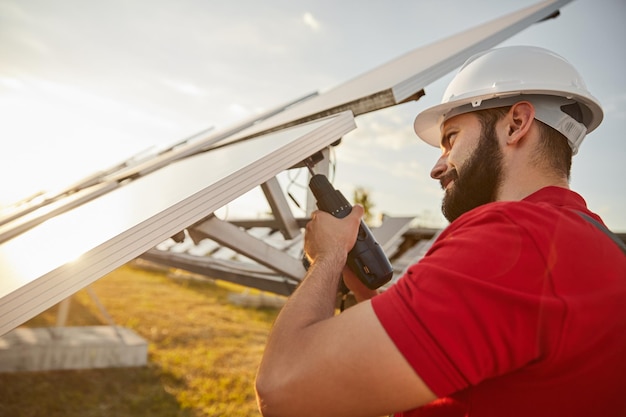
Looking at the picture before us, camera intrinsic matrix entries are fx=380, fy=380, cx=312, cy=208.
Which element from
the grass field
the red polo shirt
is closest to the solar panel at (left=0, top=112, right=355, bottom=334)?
the red polo shirt

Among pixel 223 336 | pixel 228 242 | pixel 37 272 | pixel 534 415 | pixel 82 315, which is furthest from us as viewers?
pixel 82 315

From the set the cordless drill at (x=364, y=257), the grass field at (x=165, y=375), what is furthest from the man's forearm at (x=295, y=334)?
the grass field at (x=165, y=375)

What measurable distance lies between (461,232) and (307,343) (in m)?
0.45

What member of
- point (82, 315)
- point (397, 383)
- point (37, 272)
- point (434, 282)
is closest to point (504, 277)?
point (434, 282)

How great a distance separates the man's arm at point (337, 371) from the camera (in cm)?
80

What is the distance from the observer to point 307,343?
2.85 ft

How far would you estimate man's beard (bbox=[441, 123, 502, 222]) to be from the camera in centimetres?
126

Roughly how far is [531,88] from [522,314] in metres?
0.89

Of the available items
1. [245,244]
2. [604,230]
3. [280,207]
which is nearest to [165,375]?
[245,244]

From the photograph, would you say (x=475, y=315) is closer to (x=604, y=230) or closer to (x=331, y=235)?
(x=604, y=230)

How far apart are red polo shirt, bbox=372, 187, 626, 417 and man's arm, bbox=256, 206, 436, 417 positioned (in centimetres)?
4

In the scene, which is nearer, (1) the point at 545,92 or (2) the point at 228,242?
(1) the point at 545,92

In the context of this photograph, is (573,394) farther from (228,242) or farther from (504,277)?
(228,242)

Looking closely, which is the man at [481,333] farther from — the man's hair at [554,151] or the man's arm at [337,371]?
the man's hair at [554,151]
